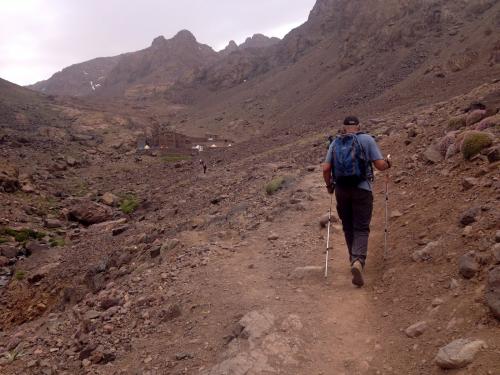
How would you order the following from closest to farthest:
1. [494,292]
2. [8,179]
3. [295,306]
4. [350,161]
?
[494,292], [295,306], [350,161], [8,179]

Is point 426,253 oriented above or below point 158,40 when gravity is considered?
below

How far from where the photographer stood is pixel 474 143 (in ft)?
27.7

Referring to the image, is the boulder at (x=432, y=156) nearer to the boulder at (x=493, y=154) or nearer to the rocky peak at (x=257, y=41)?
the boulder at (x=493, y=154)

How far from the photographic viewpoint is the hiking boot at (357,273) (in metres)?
6.48

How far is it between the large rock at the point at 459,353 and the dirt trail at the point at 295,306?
0.73m

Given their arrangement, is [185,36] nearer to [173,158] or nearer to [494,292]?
[173,158]

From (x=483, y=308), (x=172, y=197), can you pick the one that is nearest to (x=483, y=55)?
(x=172, y=197)

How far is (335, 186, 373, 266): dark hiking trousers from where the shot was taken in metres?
6.65

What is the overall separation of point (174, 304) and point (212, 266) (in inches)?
52.2

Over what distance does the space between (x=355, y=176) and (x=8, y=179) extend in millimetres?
24378

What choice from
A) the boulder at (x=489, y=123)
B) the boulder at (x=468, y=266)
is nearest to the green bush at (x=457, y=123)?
the boulder at (x=489, y=123)

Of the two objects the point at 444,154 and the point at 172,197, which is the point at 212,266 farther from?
the point at 172,197

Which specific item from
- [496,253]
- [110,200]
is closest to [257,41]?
[110,200]

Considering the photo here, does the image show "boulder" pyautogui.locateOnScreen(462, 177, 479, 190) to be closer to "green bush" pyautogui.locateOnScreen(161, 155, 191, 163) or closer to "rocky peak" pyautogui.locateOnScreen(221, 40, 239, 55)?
"green bush" pyautogui.locateOnScreen(161, 155, 191, 163)
